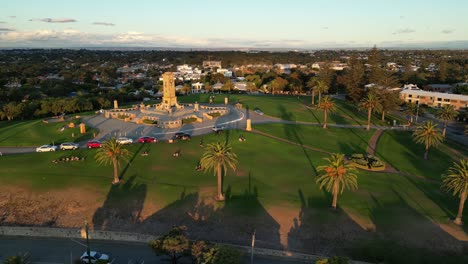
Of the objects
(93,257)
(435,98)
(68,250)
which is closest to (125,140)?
(68,250)

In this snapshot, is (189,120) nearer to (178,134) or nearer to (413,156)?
(178,134)

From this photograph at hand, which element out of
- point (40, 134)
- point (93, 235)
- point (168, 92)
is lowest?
point (93, 235)

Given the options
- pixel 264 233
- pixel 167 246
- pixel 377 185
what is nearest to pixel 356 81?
pixel 377 185

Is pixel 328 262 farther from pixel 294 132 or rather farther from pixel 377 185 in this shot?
pixel 294 132

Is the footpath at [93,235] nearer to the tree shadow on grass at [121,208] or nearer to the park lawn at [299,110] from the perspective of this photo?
the tree shadow on grass at [121,208]

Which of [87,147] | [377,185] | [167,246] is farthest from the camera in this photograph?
[87,147]

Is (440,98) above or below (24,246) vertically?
above

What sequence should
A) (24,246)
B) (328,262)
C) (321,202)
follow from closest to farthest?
(328,262), (24,246), (321,202)
